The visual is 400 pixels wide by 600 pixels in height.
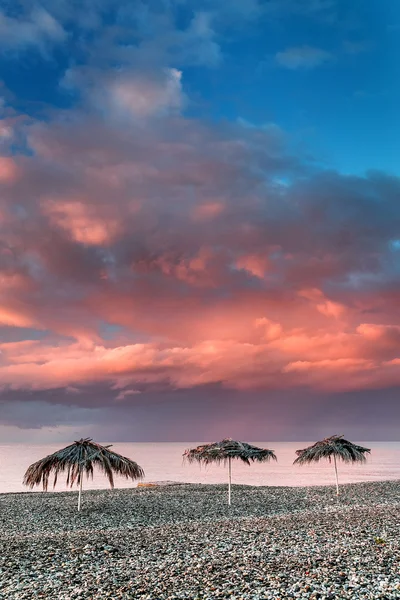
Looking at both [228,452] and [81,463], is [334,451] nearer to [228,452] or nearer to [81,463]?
[228,452]

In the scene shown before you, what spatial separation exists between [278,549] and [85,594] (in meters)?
5.48

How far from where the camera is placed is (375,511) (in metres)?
21.1

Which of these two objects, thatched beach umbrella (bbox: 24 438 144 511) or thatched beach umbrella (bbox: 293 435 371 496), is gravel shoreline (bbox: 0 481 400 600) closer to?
thatched beach umbrella (bbox: 24 438 144 511)

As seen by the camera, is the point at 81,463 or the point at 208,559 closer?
the point at 208,559

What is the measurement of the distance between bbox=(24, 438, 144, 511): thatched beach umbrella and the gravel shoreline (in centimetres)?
218

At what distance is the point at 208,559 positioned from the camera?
41.9 ft

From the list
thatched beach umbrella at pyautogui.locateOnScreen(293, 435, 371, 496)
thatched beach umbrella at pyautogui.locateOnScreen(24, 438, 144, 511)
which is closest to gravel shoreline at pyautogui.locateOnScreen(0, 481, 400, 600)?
thatched beach umbrella at pyautogui.locateOnScreen(24, 438, 144, 511)

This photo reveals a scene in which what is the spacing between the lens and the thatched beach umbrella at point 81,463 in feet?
80.9

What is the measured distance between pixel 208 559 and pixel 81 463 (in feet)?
43.5

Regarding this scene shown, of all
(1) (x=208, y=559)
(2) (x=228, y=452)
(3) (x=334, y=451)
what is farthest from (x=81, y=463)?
(3) (x=334, y=451)

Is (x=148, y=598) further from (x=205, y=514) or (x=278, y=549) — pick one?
(x=205, y=514)

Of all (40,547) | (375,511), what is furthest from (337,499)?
(40,547)

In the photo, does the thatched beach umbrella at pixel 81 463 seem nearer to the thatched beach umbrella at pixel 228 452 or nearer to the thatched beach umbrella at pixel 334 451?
the thatched beach umbrella at pixel 228 452

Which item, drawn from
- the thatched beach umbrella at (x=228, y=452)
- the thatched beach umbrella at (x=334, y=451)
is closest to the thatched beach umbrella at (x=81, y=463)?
the thatched beach umbrella at (x=228, y=452)
